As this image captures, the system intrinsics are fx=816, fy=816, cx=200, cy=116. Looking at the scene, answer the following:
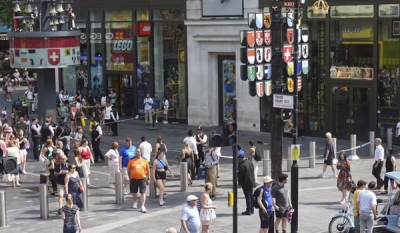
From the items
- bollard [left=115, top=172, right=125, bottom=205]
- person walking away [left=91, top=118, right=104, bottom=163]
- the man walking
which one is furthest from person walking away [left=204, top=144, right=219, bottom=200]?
person walking away [left=91, top=118, right=104, bottom=163]

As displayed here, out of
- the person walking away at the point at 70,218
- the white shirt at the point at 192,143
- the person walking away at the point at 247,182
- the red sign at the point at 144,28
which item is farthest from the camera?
the red sign at the point at 144,28

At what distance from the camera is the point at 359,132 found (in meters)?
32.5

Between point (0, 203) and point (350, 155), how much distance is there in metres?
13.7

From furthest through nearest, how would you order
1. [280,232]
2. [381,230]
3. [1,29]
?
[1,29] → [280,232] → [381,230]

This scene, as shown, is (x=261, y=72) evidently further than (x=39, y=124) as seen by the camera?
No

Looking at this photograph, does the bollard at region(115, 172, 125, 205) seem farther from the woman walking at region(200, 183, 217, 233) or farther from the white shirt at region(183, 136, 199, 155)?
the woman walking at region(200, 183, 217, 233)

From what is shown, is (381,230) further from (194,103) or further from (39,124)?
(194,103)

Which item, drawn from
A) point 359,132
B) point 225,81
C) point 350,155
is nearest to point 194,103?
point 225,81

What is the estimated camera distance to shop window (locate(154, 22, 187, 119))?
38625 millimetres

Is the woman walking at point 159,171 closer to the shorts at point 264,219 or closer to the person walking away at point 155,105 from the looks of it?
the shorts at point 264,219

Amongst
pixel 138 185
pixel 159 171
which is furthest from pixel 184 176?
pixel 138 185

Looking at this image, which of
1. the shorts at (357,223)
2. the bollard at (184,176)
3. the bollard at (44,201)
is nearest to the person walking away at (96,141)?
the bollard at (184,176)

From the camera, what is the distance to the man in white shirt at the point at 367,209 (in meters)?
16.6

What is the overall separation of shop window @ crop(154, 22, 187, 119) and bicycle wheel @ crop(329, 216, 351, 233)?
2104 centimetres
